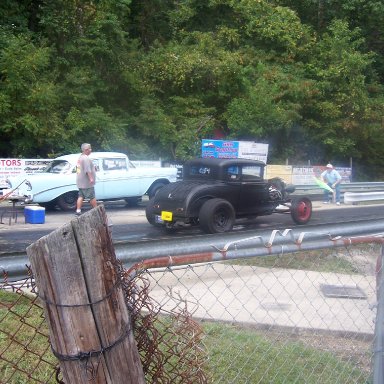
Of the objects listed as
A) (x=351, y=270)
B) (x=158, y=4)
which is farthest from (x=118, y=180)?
(x=158, y=4)

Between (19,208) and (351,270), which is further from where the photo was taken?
(19,208)

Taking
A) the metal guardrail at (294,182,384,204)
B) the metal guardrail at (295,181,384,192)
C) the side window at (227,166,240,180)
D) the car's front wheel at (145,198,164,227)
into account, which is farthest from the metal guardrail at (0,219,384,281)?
the metal guardrail at (295,181,384,192)

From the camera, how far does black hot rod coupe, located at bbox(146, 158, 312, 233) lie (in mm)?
13031

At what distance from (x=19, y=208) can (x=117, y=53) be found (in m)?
13.8

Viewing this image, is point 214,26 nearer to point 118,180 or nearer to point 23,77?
point 23,77

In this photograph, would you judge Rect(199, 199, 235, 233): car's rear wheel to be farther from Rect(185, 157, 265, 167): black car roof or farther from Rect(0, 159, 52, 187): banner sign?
Rect(0, 159, 52, 187): banner sign

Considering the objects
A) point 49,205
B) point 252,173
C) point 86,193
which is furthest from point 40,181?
point 252,173

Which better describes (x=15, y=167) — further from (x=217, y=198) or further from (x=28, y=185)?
(x=217, y=198)

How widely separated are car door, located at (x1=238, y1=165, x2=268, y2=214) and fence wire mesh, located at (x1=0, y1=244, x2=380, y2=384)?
7273mm

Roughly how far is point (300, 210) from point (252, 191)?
69.1 inches

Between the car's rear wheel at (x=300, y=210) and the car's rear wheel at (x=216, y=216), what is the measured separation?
8.16ft

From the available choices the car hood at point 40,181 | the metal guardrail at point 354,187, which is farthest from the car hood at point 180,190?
the metal guardrail at point 354,187

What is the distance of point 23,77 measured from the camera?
24.3 metres

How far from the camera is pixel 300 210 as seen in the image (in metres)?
15.4
